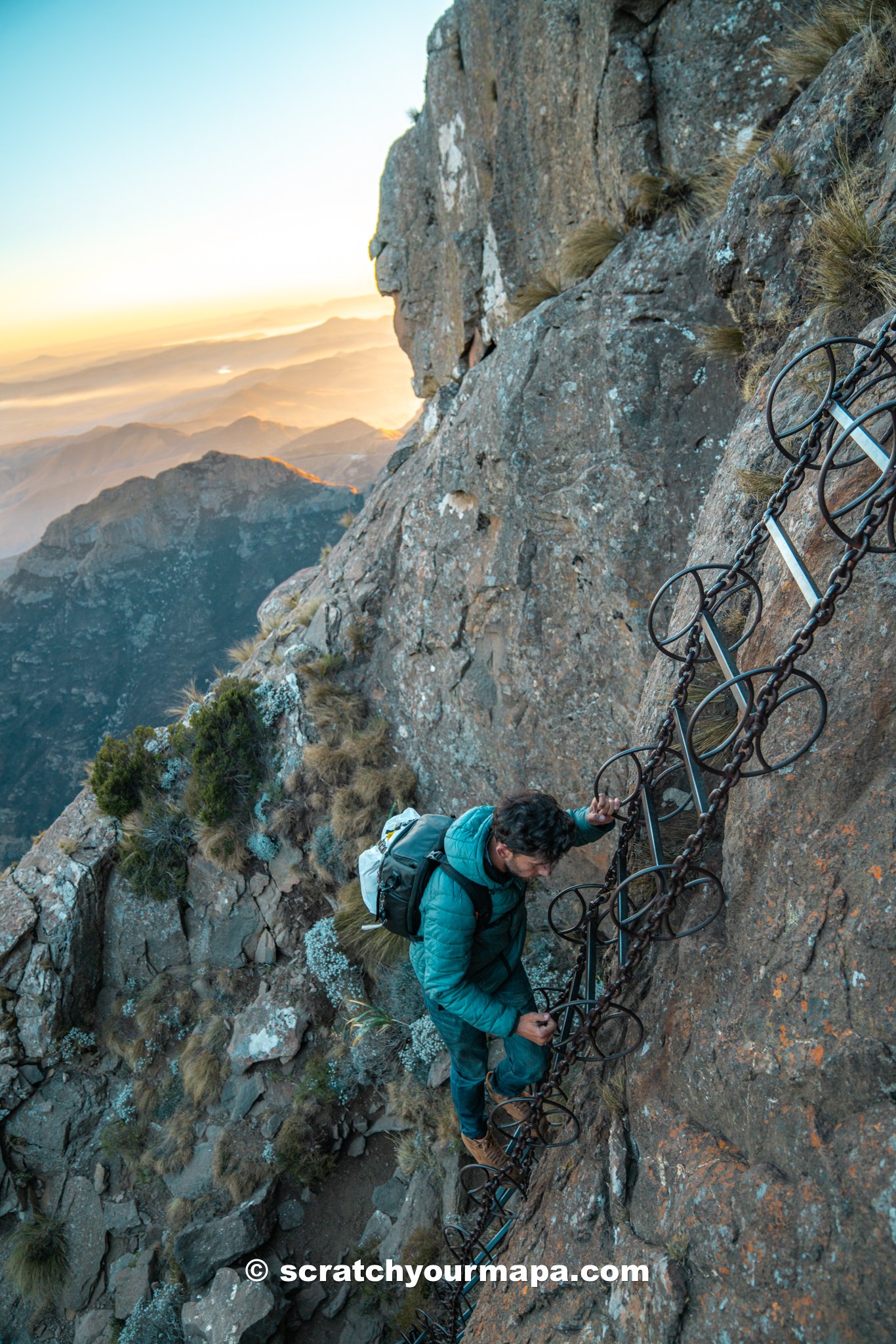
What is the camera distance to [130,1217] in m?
7.38

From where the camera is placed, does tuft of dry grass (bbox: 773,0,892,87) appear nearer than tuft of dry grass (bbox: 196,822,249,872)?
Yes

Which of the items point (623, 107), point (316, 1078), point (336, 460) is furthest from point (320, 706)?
point (336, 460)

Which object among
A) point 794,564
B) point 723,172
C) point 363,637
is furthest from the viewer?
point 363,637

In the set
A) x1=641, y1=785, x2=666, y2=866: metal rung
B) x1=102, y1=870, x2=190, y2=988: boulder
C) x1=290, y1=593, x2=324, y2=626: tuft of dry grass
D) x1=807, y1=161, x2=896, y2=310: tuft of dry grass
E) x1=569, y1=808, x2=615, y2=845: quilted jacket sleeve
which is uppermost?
x1=807, y1=161, x2=896, y2=310: tuft of dry grass

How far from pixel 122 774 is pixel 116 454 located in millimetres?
103697

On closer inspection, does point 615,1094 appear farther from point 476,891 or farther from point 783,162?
point 783,162

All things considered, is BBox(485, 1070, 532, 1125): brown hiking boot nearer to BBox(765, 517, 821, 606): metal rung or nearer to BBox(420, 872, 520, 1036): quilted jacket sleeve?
BBox(420, 872, 520, 1036): quilted jacket sleeve

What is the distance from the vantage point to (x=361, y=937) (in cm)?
765

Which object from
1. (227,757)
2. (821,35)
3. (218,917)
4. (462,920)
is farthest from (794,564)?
(218,917)

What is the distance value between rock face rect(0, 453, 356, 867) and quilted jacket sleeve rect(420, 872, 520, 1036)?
1195 inches

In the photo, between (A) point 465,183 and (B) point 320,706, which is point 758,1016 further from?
(A) point 465,183

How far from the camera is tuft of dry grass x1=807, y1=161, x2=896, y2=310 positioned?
377 cm

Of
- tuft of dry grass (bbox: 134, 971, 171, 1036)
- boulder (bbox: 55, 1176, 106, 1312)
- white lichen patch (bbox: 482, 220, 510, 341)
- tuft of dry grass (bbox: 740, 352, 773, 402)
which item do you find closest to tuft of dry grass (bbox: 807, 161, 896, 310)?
tuft of dry grass (bbox: 740, 352, 773, 402)

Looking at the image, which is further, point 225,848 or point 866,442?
point 225,848
